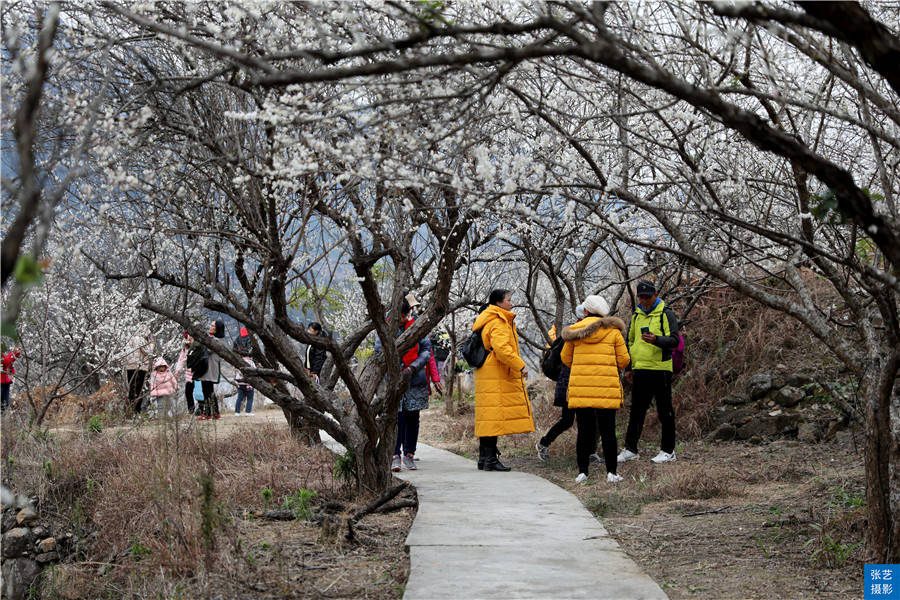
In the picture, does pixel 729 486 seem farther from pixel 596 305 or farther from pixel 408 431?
pixel 408 431

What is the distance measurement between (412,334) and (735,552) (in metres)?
3.09

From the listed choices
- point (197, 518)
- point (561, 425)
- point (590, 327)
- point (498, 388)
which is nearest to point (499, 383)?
point (498, 388)

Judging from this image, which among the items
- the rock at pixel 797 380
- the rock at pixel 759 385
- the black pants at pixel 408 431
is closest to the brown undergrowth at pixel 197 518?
the black pants at pixel 408 431

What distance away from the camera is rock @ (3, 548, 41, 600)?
24.6ft

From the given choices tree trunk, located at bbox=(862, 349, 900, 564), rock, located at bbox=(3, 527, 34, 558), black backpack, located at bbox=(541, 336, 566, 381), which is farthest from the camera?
black backpack, located at bbox=(541, 336, 566, 381)

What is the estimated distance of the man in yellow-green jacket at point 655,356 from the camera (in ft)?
27.6

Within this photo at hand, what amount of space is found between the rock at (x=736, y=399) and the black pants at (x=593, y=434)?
2843 mm

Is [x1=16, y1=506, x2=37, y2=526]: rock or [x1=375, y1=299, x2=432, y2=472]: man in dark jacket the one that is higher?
[x1=375, y1=299, x2=432, y2=472]: man in dark jacket

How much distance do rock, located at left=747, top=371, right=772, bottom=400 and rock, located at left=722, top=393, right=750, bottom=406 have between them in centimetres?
8

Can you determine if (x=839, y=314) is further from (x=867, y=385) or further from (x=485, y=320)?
(x=867, y=385)

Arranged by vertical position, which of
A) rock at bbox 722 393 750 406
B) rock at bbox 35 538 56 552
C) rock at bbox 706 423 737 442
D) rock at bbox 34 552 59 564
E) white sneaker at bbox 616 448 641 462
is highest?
rock at bbox 722 393 750 406

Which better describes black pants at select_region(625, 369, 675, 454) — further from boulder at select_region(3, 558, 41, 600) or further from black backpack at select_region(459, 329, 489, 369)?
boulder at select_region(3, 558, 41, 600)

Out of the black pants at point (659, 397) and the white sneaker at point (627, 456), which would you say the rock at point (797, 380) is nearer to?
the black pants at point (659, 397)

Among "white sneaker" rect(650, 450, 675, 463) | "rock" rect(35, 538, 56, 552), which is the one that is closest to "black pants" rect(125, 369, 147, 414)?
"rock" rect(35, 538, 56, 552)
